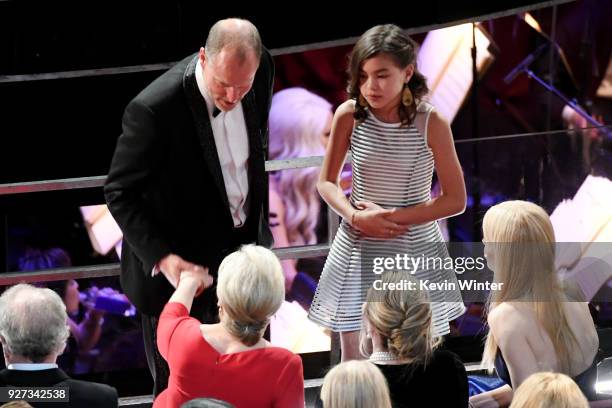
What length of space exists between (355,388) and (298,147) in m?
3.96

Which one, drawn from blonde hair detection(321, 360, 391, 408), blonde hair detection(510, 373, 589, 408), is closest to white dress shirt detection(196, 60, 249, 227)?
blonde hair detection(321, 360, 391, 408)

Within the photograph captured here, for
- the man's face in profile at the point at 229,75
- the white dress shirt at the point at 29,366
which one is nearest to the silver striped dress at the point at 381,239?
the man's face in profile at the point at 229,75

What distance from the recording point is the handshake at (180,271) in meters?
2.87

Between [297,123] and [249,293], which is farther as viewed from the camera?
[297,123]

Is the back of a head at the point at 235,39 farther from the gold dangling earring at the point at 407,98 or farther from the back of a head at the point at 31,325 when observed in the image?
the back of a head at the point at 31,325

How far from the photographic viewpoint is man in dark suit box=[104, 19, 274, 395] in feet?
9.40

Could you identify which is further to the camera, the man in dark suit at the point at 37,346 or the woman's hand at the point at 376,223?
the woman's hand at the point at 376,223

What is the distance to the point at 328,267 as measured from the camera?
10.6 feet

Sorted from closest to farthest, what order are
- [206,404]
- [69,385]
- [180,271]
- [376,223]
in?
[206,404] < [69,385] < [180,271] < [376,223]

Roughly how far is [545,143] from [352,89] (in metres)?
1.37

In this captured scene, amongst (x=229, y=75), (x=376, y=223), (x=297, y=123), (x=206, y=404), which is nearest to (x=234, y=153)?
(x=229, y=75)

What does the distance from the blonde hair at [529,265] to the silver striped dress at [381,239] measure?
0.92 ft

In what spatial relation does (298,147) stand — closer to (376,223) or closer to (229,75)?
(376,223)

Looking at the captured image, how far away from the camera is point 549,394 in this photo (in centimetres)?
231
